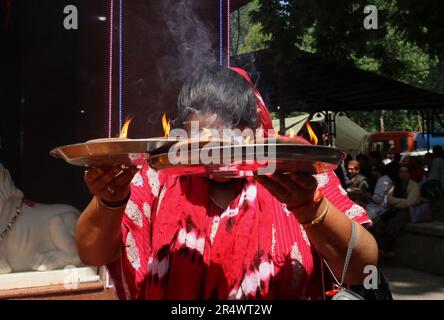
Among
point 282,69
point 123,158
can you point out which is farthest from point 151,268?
point 282,69

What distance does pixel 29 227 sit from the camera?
12.6ft

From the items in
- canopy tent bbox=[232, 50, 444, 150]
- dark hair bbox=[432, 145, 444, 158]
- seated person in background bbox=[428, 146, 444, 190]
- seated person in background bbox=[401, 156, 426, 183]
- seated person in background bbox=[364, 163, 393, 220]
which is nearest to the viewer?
seated person in background bbox=[364, 163, 393, 220]

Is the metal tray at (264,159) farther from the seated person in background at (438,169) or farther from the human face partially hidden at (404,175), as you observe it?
the seated person in background at (438,169)

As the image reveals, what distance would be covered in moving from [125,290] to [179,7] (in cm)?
276

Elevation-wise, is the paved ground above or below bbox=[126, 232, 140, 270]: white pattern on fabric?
below

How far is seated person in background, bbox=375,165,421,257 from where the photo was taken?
24.3 feet

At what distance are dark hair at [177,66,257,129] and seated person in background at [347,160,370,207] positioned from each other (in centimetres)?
603

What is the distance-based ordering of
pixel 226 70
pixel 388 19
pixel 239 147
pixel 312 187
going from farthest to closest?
pixel 388 19 < pixel 226 70 < pixel 312 187 < pixel 239 147

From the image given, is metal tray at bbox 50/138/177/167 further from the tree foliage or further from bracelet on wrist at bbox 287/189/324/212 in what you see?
the tree foliage

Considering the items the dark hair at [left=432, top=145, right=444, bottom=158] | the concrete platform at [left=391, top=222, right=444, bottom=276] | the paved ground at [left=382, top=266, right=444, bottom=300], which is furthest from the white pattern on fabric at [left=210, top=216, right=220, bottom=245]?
the dark hair at [left=432, top=145, right=444, bottom=158]

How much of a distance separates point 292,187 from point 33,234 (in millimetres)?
3063

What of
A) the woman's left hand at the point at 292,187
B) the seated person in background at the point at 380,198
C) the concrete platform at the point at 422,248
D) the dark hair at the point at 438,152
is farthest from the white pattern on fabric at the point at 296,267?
the dark hair at the point at 438,152

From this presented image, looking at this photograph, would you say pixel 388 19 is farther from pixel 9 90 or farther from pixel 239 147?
pixel 239 147

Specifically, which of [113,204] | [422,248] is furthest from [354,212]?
[422,248]
